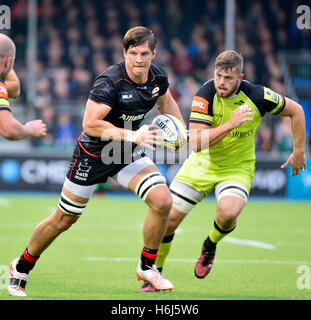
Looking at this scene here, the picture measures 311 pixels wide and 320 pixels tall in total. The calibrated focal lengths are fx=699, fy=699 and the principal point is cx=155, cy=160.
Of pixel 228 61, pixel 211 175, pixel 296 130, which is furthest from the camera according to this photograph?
pixel 211 175

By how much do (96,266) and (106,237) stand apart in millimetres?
2673

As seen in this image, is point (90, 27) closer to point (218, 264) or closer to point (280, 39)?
point (280, 39)

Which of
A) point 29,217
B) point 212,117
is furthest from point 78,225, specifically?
point 212,117

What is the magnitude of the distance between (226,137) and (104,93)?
65.8 inches

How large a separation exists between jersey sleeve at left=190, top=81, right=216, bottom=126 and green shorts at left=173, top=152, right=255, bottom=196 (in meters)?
0.59

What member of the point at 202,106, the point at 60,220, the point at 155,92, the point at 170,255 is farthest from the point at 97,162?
the point at 170,255

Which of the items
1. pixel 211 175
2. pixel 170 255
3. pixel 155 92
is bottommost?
pixel 170 255

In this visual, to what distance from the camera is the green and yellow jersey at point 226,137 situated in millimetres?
7078

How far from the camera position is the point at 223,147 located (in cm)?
738

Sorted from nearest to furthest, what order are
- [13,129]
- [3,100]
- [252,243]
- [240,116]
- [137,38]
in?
[13,129]
[3,100]
[137,38]
[240,116]
[252,243]

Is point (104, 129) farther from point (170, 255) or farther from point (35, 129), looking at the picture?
point (170, 255)

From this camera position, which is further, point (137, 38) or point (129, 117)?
point (129, 117)

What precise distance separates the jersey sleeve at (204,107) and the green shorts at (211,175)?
0.59 metres

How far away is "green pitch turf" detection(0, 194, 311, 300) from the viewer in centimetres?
663
